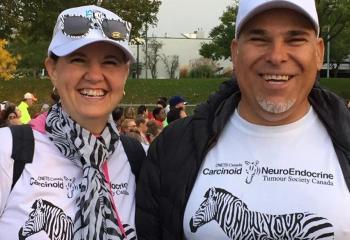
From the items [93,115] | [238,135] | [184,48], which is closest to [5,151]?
[93,115]

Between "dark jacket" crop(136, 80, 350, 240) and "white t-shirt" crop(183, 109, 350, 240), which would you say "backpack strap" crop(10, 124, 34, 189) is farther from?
"white t-shirt" crop(183, 109, 350, 240)

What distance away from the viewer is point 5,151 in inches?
92.0

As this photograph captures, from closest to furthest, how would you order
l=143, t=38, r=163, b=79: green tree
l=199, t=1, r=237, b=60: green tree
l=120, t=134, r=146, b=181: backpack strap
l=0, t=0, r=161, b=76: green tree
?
l=120, t=134, r=146, b=181: backpack strap → l=0, t=0, r=161, b=76: green tree → l=199, t=1, r=237, b=60: green tree → l=143, t=38, r=163, b=79: green tree

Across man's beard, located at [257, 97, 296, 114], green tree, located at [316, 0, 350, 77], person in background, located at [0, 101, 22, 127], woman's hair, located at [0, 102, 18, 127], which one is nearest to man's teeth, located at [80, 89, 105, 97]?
man's beard, located at [257, 97, 296, 114]

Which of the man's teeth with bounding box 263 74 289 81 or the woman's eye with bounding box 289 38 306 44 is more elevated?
the woman's eye with bounding box 289 38 306 44

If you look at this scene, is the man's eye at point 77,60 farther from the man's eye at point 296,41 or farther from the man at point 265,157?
the man's eye at point 296,41

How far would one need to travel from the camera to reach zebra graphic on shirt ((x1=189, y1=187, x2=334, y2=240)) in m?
2.30

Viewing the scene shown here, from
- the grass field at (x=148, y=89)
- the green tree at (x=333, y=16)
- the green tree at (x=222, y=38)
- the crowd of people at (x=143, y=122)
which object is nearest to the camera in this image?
the crowd of people at (x=143, y=122)

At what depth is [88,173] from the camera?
2.45 m

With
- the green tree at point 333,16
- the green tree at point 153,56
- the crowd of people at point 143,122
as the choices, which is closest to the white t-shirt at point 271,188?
the crowd of people at point 143,122

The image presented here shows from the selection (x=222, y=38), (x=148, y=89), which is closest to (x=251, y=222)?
(x=148, y=89)

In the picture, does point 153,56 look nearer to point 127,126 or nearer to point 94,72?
point 127,126

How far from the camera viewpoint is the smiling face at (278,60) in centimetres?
237

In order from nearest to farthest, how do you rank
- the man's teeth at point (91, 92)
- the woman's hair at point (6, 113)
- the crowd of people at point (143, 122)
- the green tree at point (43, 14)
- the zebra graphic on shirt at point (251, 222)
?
1. the zebra graphic on shirt at point (251, 222)
2. the man's teeth at point (91, 92)
3. the crowd of people at point (143, 122)
4. the woman's hair at point (6, 113)
5. the green tree at point (43, 14)
